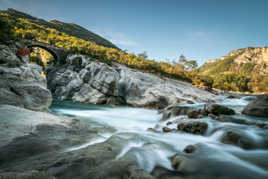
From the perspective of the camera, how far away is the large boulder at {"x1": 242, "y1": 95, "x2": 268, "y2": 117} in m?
9.37

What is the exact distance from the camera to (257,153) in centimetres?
417

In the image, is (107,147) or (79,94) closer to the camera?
(107,147)

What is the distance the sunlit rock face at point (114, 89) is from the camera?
21234mm

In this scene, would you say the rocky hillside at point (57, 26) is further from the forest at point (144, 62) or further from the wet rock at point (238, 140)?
the wet rock at point (238, 140)

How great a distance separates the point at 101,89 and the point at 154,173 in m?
21.3

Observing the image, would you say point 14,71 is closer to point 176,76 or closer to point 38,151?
point 38,151

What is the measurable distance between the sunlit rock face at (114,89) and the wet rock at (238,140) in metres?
15.0

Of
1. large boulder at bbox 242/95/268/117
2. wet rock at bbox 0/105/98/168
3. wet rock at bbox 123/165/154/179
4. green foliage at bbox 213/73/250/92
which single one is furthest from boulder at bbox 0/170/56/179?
green foliage at bbox 213/73/250/92

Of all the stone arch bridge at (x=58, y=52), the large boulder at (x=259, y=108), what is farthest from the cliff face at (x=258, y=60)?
the stone arch bridge at (x=58, y=52)

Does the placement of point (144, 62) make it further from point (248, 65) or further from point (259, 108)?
point (248, 65)

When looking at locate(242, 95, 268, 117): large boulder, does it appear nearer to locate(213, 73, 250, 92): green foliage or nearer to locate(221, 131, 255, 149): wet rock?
locate(221, 131, 255, 149): wet rock

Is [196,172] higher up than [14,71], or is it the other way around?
[14,71]

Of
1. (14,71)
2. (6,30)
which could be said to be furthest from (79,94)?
(6,30)

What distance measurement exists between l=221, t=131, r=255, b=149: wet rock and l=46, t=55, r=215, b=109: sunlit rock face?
15.0 metres
